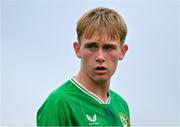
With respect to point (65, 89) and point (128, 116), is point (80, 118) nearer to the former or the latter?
point (65, 89)

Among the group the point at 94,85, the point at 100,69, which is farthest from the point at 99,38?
the point at 94,85

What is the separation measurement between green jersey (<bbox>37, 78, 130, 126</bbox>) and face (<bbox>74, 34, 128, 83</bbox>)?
0.78 feet

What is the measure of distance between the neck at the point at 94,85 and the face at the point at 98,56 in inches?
2.1

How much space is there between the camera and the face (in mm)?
5855

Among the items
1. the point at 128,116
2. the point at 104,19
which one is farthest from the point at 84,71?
the point at 128,116

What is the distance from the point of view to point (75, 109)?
5879 millimetres

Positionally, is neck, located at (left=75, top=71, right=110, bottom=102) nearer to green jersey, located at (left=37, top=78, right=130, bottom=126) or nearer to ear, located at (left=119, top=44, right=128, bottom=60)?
green jersey, located at (left=37, top=78, right=130, bottom=126)

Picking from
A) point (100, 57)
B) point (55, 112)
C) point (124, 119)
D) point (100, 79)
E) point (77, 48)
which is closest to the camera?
point (55, 112)

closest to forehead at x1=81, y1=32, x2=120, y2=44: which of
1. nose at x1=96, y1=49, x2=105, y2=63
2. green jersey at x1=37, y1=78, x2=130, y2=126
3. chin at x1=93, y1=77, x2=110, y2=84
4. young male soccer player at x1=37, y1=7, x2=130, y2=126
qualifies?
young male soccer player at x1=37, y1=7, x2=130, y2=126

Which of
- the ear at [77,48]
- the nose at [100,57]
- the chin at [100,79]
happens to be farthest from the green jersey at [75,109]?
the nose at [100,57]

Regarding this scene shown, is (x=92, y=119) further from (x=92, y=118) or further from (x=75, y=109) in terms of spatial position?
(x=75, y=109)

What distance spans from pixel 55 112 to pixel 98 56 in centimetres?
79

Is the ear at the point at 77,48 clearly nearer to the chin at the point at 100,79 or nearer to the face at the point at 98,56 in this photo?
the face at the point at 98,56

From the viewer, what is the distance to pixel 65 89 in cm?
603
